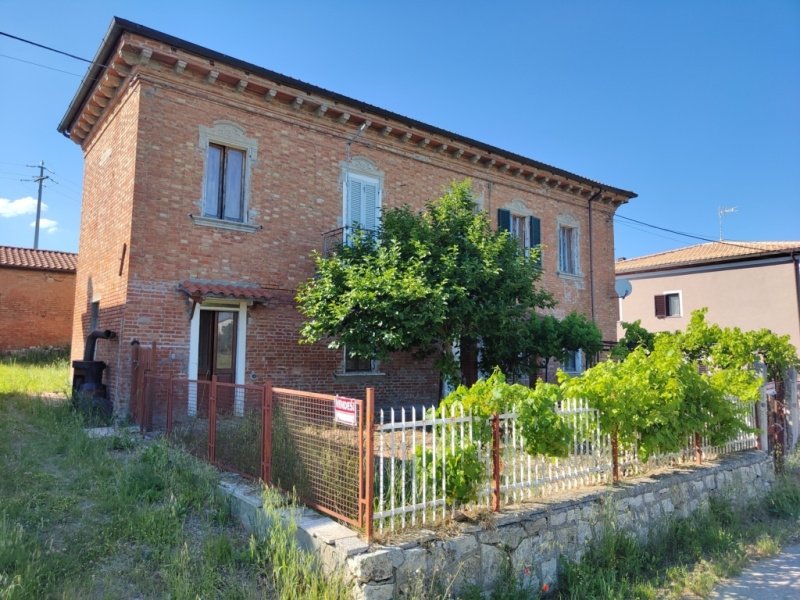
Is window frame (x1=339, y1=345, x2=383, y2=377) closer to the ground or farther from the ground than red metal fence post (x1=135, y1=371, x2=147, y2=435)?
farther from the ground

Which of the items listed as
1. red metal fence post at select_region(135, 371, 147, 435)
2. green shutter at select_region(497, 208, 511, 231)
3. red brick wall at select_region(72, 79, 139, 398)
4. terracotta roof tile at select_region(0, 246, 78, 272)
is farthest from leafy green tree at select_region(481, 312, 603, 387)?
terracotta roof tile at select_region(0, 246, 78, 272)

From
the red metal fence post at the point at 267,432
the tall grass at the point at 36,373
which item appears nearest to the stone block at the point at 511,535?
the red metal fence post at the point at 267,432

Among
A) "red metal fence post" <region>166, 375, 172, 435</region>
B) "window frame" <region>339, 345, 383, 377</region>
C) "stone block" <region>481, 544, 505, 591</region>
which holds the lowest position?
"stone block" <region>481, 544, 505, 591</region>

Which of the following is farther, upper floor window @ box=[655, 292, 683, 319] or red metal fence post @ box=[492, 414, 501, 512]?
upper floor window @ box=[655, 292, 683, 319]

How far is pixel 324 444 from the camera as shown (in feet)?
15.4

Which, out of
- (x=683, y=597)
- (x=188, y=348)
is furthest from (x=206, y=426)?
(x=683, y=597)

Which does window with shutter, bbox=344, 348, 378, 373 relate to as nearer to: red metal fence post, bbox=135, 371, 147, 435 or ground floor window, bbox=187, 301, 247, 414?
ground floor window, bbox=187, 301, 247, 414

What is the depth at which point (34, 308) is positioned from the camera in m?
18.8

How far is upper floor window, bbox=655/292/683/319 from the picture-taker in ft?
77.3

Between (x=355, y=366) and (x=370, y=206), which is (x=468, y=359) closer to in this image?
(x=355, y=366)

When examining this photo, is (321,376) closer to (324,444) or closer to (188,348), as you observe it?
(188,348)

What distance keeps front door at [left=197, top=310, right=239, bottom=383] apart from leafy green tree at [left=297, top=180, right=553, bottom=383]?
1.55 meters

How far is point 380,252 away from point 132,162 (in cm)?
461

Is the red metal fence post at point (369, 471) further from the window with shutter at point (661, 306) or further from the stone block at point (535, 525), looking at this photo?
the window with shutter at point (661, 306)
